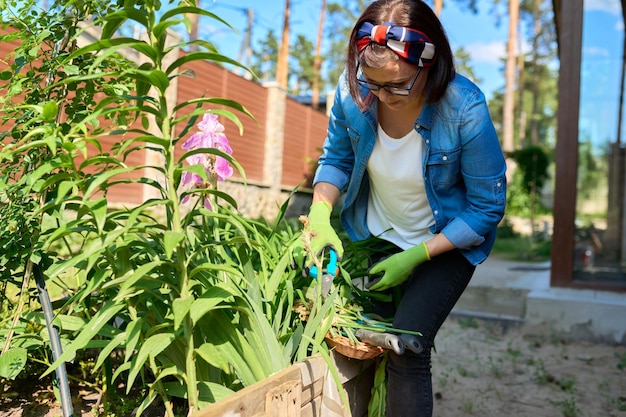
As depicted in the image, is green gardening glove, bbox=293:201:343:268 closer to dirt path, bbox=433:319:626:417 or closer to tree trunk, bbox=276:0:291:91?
dirt path, bbox=433:319:626:417

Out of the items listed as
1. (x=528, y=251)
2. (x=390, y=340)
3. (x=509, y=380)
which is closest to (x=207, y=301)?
(x=390, y=340)

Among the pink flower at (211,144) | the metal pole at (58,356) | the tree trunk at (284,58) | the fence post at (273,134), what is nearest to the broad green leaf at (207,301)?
the metal pole at (58,356)

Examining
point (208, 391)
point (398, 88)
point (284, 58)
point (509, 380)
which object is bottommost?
point (509, 380)

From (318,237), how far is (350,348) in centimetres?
35

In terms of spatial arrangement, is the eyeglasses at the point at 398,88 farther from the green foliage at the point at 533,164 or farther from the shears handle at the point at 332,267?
the green foliage at the point at 533,164

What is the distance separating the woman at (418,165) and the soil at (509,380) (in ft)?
3.13

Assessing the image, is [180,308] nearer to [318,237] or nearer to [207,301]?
[207,301]

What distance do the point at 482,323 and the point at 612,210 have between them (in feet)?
13.9

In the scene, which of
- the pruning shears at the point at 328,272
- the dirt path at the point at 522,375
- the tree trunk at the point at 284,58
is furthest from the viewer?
the tree trunk at the point at 284,58

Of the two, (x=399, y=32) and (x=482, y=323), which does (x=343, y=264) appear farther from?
(x=482, y=323)

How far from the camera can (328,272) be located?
164 centimetres

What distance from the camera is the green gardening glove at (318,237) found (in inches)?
64.4

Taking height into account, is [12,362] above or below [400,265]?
below

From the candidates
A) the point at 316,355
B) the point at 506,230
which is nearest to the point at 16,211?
the point at 316,355
